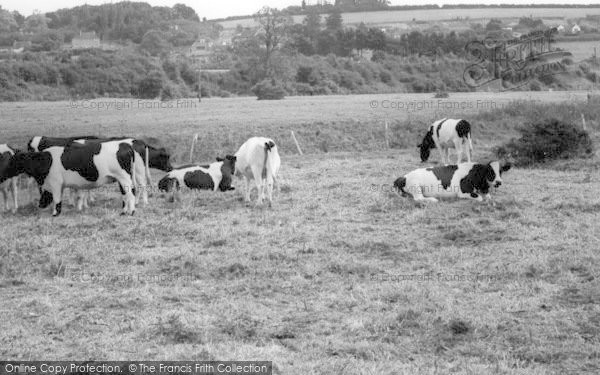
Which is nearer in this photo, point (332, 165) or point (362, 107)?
point (332, 165)

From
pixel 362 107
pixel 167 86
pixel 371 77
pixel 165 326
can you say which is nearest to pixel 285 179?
pixel 165 326

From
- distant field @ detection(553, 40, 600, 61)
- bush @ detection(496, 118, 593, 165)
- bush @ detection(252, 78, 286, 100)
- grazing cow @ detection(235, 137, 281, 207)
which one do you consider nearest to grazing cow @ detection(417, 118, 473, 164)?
bush @ detection(496, 118, 593, 165)

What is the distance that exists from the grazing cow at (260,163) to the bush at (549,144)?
29.7 ft

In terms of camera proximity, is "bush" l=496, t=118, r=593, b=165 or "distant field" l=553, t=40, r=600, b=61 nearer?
"bush" l=496, t=118, r=593, b=165

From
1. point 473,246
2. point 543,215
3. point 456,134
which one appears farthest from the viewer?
point 456,134

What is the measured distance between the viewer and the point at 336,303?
9.47 m

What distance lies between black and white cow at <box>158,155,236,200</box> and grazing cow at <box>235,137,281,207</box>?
1.41 meters

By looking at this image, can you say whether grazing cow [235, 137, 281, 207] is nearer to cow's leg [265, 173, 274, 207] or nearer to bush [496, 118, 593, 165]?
cow's leg [265, 173, 274, 207]

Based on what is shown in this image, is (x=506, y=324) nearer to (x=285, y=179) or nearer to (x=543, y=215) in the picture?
(x=543, y=215)

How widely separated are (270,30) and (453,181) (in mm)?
65252

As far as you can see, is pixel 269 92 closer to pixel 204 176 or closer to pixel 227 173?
pixel 227 173

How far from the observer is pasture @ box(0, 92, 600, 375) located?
25.9 feet

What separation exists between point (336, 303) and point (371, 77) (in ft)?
235

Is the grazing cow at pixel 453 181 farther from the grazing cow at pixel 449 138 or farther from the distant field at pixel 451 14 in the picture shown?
the distant field at pixel 451 14
